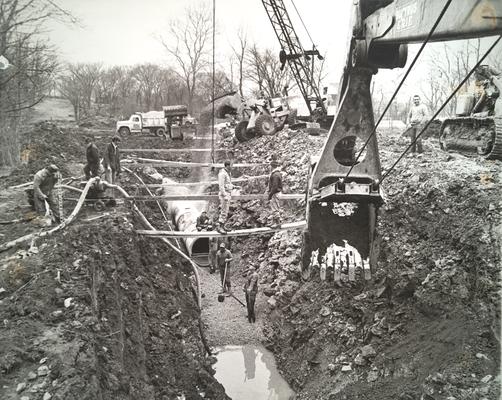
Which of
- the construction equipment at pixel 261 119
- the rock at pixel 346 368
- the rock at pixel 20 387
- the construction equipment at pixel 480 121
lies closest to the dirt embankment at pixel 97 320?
the rock at pixel 20 387

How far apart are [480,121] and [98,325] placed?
27.5 feet

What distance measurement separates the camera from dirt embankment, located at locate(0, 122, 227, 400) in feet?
12.1

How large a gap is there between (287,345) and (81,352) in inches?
181

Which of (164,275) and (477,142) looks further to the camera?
(477,142)

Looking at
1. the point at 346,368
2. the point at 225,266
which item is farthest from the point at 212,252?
the point at 346,368

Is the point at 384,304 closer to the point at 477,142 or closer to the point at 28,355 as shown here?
the point at 477,142

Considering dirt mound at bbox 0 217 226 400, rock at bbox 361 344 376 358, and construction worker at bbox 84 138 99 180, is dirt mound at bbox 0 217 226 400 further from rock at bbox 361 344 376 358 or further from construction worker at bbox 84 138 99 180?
rock at bbox 361 344 376 358

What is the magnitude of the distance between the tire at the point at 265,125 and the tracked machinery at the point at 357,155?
967 centimetres

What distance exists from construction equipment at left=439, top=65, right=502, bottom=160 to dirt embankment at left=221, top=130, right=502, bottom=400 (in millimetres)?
564

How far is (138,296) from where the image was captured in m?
6.27

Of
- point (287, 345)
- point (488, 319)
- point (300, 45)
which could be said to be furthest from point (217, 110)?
point (488, 319)

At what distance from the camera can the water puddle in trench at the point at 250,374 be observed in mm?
6957

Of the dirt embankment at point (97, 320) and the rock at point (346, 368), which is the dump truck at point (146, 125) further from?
the rock at point (346, 368)

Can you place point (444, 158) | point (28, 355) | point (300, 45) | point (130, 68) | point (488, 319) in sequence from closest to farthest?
point (28, 355) → point (488, 319) → point (444, 158) → point (300, 45) → point (130, 68)
